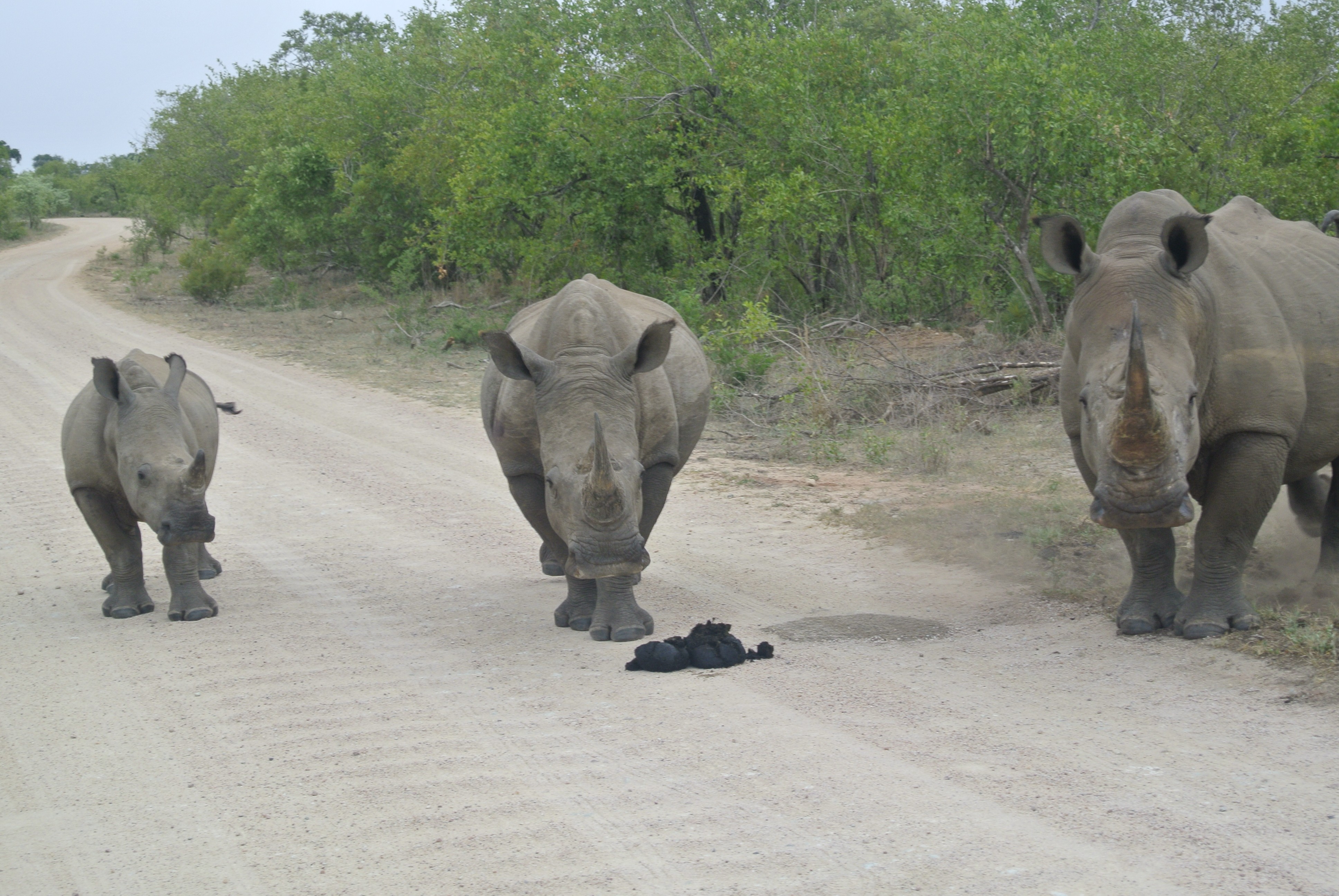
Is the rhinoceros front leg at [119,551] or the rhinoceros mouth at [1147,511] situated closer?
the rhinoceros mouth at [1147,511]

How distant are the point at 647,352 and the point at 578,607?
4.73ft

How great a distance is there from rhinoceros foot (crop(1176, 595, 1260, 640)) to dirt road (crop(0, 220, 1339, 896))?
0.44ft

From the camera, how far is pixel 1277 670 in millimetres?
5453

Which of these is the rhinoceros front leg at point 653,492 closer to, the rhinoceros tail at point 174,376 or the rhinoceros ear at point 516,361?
the rhinoceros ear at point 516,361

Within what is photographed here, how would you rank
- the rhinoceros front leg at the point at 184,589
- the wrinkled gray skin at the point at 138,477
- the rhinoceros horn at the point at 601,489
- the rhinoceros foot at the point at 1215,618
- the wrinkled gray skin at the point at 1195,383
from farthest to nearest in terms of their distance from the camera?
the rhinoceros front leg at the point at 184,589, the wrinkled gray skin at the point at 138,477, the rhinoceros foot at the point at 1215,618, the rhinoceros horn at the point at 601,489, the wrinkled gray skin at the point at 1195,383

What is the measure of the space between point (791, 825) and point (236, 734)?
245 centimetres

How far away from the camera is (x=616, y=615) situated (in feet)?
21.5

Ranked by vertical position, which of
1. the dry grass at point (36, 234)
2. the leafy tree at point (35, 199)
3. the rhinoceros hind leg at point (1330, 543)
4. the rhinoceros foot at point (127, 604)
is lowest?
the rhinoceros foot at point (127, 604)

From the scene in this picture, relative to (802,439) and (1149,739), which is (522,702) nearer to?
(1149,739)

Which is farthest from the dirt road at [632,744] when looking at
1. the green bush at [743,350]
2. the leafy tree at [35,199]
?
the leafy tree at [35,199]

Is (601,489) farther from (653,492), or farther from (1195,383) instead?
(1195,383)

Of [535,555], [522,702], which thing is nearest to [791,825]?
[522,702]

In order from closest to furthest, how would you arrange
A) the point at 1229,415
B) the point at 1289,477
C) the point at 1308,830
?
the point at 1308,830
the point at 1229,415
the point at 1289,477

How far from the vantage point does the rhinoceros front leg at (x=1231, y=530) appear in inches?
238
